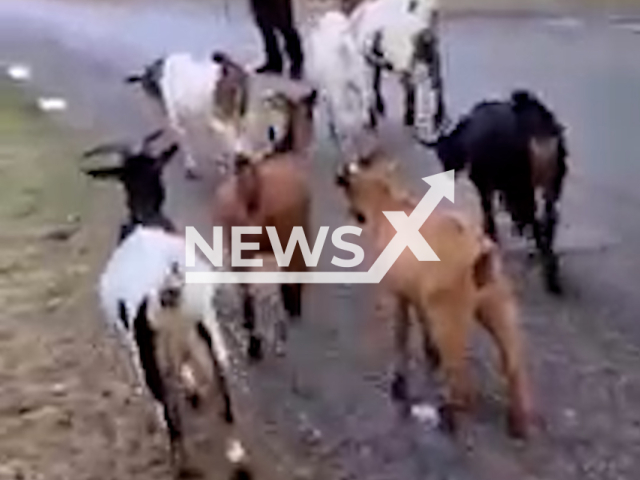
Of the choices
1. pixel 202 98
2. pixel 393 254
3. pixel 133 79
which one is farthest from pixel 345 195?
pixel 133 79

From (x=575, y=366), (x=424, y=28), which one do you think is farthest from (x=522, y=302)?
(x=424, y=28)

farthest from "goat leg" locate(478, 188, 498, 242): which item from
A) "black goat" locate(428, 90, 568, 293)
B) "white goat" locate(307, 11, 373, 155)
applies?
"white goat" locate(307, 11, 373, 155)

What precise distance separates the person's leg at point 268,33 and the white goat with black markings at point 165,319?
0.14 m

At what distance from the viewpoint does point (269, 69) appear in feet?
2.71

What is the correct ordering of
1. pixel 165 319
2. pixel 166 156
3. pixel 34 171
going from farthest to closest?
pixel 34 171 → pixel 166 156 → pixel 165 319

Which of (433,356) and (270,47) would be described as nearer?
(433,356)

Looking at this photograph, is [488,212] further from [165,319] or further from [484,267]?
[165,319]

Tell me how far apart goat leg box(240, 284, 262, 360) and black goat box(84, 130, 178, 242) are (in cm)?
5

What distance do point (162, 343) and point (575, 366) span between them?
0.21 metres

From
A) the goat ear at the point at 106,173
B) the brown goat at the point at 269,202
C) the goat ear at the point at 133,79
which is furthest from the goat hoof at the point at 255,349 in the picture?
the goat ear at the point at 133,79

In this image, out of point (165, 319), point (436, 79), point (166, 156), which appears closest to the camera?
point (165, 319)

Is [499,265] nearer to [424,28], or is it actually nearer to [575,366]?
[575,366]

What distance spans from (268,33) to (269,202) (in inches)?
7.1

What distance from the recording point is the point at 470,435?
67cm
